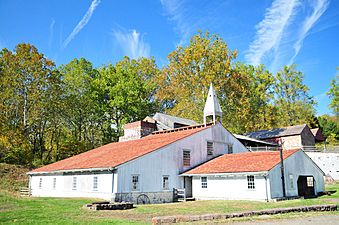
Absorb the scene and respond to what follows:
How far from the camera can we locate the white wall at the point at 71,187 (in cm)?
2461

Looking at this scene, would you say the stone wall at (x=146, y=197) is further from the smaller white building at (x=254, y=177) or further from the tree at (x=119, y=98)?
the tree at (x=119, y=98)

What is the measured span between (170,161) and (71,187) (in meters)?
Answer: 9.04

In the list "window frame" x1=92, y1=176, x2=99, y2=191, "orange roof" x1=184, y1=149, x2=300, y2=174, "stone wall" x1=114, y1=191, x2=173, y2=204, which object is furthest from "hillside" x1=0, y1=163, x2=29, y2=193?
"orange roof" x1=184, y1=149, x2=300, y2=174

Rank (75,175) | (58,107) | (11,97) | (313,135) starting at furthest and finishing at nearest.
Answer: (313,135) < (58,107) < (11,97) < (75,175)

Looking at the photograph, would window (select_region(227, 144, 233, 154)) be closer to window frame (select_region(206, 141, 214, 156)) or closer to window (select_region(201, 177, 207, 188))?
window frame (select_region(206, 141, 214, 156))

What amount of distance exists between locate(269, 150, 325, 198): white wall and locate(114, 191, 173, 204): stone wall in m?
8.56

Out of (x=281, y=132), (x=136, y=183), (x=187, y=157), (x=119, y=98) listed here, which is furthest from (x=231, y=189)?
(x=119, y=98)

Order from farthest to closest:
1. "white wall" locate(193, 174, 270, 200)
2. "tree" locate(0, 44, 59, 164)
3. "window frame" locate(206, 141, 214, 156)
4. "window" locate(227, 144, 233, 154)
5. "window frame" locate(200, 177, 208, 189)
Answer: "tree" locate(0, 44, 59, 164), "window" locate(227, 144, 233, 154), "window frame" locate(206, 141, 214, 156), "window frame" locate(200, 177, 208, 189), "white wall" locate(193, 174, 270, 200)

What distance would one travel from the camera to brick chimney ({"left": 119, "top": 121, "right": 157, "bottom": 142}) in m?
41.6

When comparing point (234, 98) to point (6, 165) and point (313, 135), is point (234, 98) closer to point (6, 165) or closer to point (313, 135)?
Result: point (313, 135)

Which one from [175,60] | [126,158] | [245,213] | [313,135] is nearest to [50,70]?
[175,60]

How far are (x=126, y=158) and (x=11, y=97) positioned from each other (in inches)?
956

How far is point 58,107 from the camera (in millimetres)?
49406

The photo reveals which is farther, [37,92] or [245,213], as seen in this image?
[37,92]
